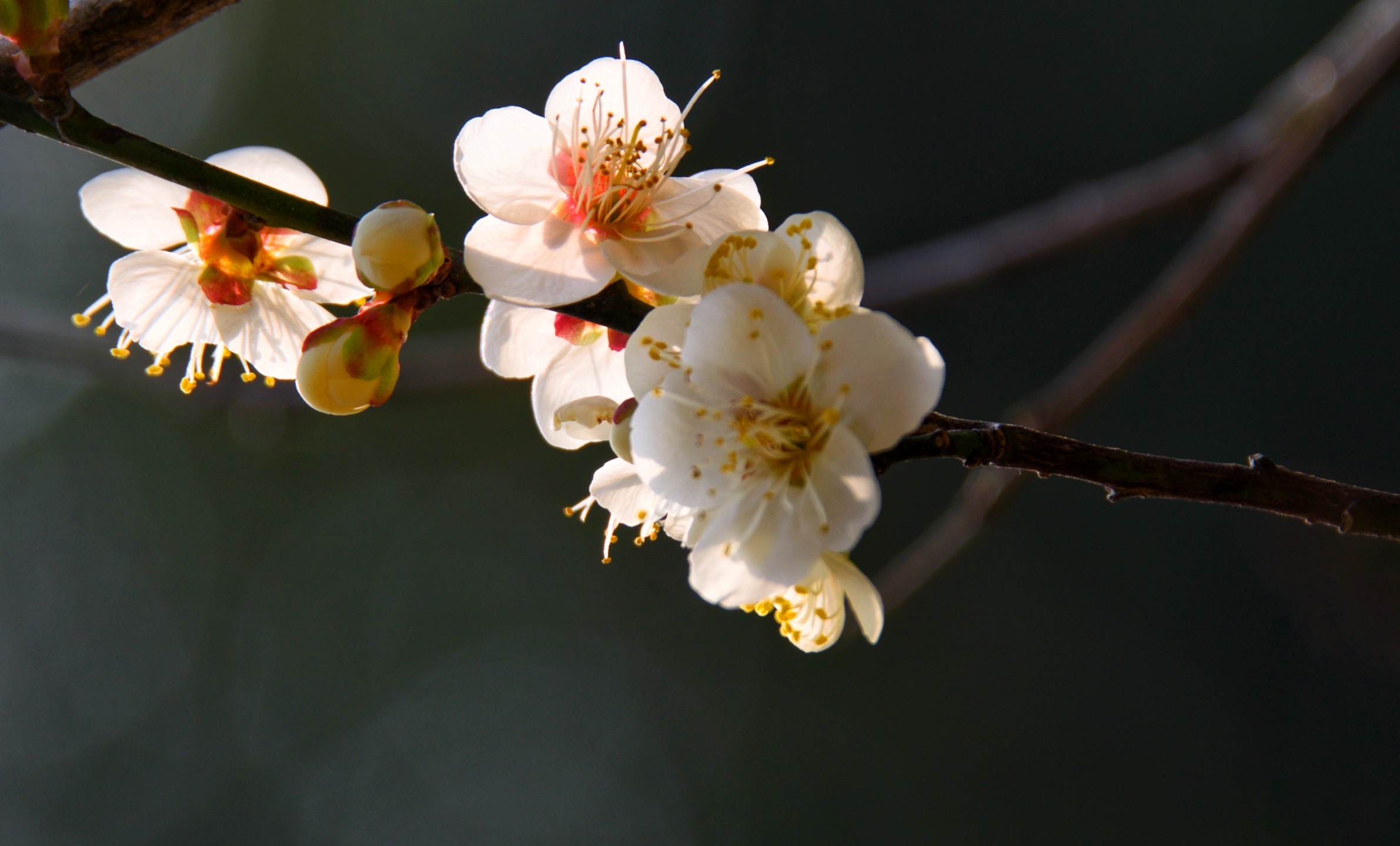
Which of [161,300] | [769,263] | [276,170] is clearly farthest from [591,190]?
[161,300]

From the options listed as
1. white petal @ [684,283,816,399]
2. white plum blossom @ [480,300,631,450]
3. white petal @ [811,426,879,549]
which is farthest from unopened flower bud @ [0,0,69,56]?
white petal @ [811,426,879,549]

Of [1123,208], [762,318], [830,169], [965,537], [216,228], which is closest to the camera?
[762,318]

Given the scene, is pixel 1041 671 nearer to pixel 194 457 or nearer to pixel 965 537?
pixel 965 537

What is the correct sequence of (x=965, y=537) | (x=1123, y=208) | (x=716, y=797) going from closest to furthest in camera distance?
(x=965, y=537) → (x=1123, y=208) → (x=716, y=797)

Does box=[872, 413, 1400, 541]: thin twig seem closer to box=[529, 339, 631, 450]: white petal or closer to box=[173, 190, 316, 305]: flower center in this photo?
box=[529, 339, 631, 450]: white petal

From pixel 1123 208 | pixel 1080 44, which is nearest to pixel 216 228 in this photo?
pixel 1123 208

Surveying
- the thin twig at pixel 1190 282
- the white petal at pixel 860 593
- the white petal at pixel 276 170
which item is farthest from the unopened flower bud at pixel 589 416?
the thin twig at pixel 1190 282
